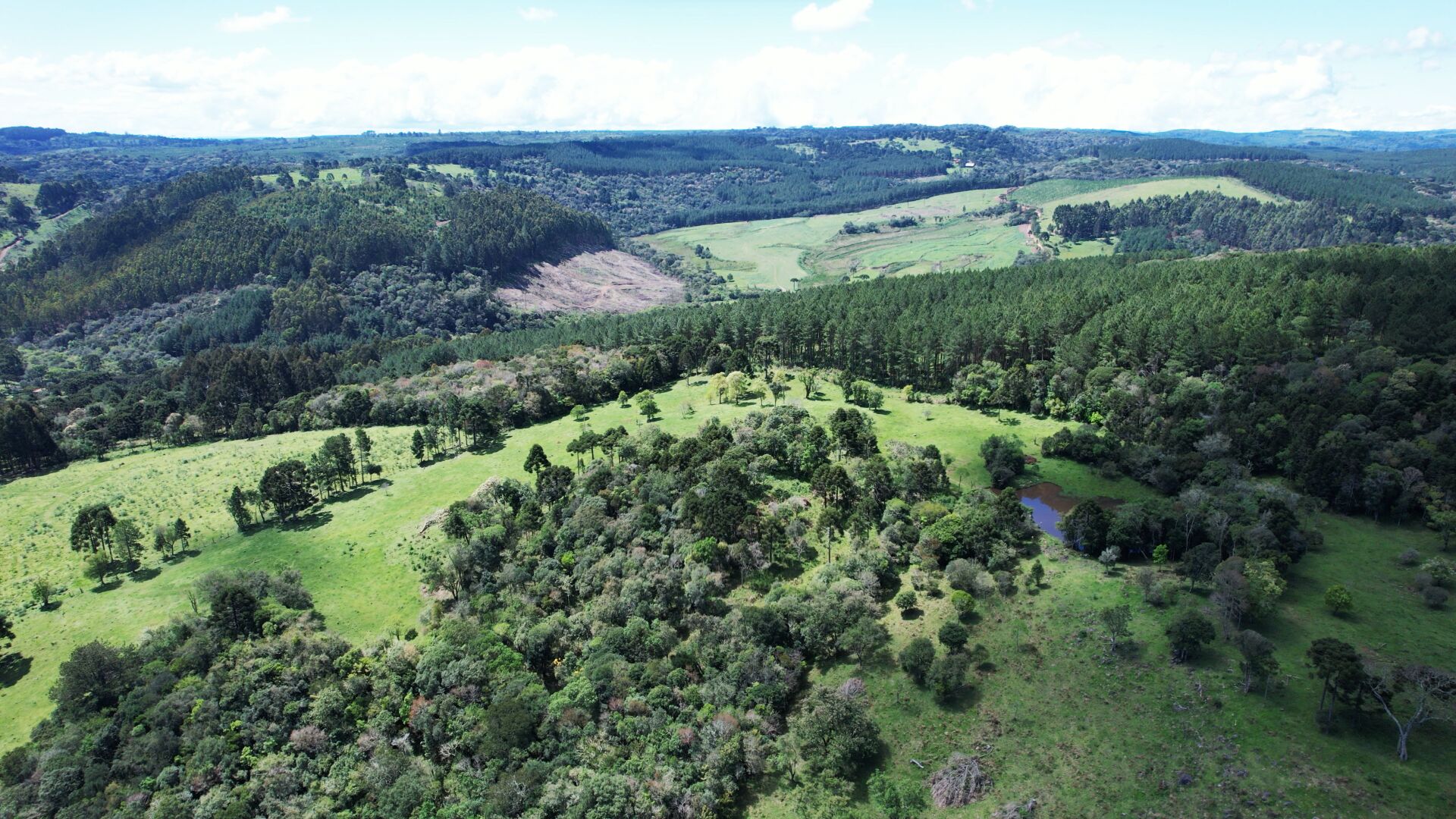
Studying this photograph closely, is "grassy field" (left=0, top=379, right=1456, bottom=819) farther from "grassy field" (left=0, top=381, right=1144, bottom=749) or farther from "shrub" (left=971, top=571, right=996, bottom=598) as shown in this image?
"shrub" (left=971, top=571, right=996, bottom=598)

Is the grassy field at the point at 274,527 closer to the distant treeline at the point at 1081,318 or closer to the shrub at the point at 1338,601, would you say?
the distant treeline at the point at 1081,318

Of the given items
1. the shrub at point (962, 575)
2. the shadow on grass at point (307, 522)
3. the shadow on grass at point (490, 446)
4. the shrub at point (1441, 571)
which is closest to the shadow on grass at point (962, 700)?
the shrub at point (962, 575)

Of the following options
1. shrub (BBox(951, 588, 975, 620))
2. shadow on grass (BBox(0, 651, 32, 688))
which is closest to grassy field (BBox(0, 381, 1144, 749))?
shadow on grass (BBox(0, 651, 32, 688))

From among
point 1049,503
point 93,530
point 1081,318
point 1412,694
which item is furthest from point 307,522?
point 1081,318

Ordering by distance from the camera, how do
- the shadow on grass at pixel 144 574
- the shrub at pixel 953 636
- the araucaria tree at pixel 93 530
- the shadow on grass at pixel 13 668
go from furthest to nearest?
1. the araucaria tree at pixel 93 530
2. the shadow on grass at pixel 144 574
3. the shadow on grass at pixel 13 668
4. the shrub at pixel 953 636

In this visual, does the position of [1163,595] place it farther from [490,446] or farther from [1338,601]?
[490,446]
